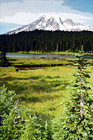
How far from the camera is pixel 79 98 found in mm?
6707

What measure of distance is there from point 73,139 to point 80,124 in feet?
2.50

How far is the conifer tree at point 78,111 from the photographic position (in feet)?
20.9

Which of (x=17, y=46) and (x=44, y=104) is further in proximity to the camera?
(x=17, y=46)

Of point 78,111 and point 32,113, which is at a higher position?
point 78,111

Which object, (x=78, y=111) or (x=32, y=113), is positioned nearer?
(x=78, y=111)

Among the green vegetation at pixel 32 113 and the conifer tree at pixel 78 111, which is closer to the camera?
the conifer tree at pixel 78 111

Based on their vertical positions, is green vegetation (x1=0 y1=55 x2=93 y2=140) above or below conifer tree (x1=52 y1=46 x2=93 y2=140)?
below

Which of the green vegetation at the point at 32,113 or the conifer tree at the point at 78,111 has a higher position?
the conifer tree at the point at 78,111

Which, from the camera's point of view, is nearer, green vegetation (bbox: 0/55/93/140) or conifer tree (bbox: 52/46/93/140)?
conifer tree (bbox: 52/46/93/140)

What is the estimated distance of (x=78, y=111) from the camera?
6.73m

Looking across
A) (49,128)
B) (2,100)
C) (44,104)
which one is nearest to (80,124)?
(49,128)

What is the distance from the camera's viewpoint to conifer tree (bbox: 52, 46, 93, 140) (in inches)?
251

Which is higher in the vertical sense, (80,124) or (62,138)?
(80,124)

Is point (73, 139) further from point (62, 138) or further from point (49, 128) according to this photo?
point (49, 128)
